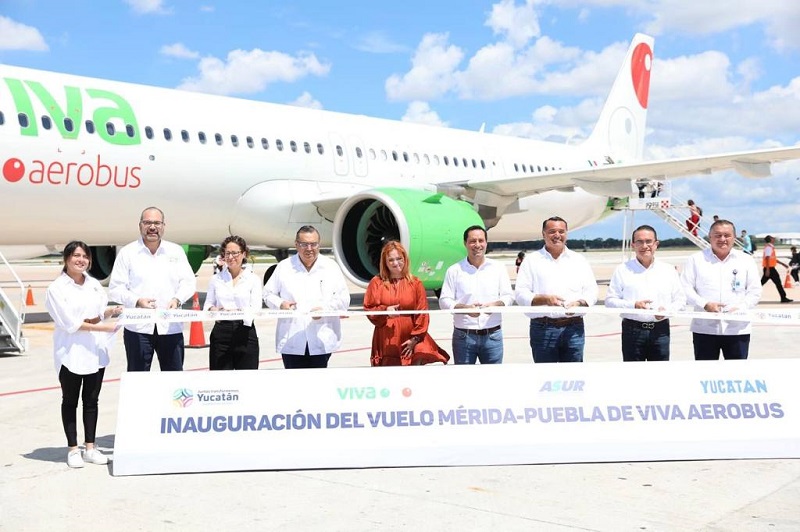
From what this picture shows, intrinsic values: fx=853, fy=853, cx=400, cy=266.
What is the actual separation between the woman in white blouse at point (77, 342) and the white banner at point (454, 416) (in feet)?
1.06

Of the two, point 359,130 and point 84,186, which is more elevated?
point 359,130

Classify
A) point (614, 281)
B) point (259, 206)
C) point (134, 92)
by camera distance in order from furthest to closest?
1. point (259, 206)
2. point (134, 92)
3. point (614, 281)

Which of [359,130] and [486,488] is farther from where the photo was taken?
[359,130]

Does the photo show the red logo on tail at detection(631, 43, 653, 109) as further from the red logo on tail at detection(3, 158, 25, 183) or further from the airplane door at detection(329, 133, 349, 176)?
the red logo on tail at detection(3, 158, 25, 183)

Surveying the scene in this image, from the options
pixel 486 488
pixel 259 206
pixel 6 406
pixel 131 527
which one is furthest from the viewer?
pixel 259 206

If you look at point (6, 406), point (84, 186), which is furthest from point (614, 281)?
point (84, 186)

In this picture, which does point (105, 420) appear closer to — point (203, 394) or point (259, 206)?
point (203, 394)

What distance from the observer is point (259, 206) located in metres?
13.1

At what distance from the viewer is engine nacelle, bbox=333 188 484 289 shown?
11.9 metres

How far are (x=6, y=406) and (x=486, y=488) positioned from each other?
151 inches

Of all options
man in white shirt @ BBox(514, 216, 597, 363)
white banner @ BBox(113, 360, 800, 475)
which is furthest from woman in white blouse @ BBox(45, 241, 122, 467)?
man in white shirt @ BBox(514, 216, 597, 363)

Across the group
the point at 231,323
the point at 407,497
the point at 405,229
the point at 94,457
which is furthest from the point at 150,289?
the point at 405,229

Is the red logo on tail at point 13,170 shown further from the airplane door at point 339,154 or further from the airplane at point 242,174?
the airplane door at point 339,154

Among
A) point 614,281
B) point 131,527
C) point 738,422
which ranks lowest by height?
point 131,527
